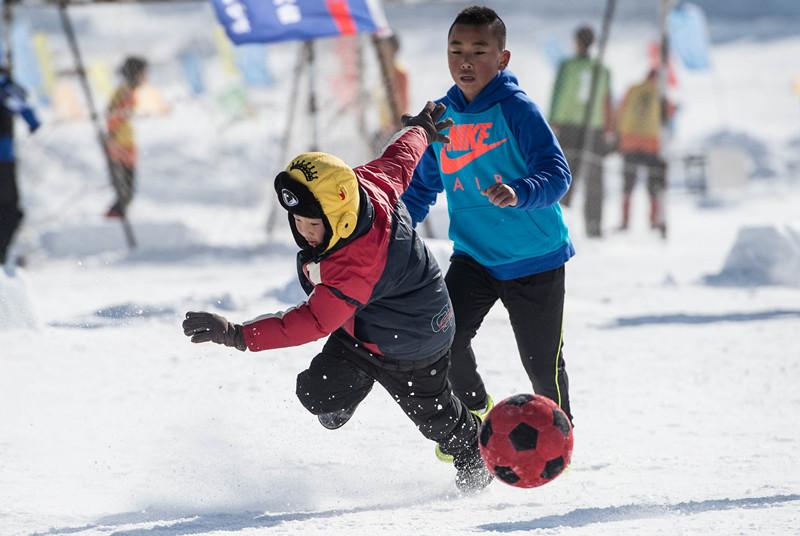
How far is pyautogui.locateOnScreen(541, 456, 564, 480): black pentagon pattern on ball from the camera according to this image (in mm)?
3086

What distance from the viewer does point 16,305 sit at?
6.02 m

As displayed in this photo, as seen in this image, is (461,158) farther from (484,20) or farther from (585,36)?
(585,36)

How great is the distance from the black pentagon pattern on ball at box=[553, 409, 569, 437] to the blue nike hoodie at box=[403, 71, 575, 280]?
1.68 feet

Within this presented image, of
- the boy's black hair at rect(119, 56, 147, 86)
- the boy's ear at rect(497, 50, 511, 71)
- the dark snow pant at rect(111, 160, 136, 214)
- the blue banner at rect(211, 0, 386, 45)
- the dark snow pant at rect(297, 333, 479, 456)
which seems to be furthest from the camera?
the boy's black hair at rect(119, 56, 147, 86)

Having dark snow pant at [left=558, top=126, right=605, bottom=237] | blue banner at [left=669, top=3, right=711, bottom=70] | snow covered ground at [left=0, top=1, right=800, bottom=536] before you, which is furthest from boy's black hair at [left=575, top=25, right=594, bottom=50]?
blue banner at [left=669, top=3, right=711, bottom=70]

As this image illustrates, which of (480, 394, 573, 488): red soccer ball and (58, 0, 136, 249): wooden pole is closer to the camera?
(480, 394, 573, 488): red soccer ball

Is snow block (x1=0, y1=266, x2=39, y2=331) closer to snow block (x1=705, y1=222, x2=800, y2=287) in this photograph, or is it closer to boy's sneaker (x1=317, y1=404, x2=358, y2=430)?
boy's sneaker (x1=317, y1=404, x2=358, y2=430)

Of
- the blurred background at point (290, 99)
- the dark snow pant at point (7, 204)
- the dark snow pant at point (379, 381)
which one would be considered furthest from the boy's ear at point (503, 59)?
the dark snow pant at point (7, 204)

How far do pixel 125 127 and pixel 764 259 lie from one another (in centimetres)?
576

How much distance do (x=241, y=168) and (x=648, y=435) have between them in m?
15.7

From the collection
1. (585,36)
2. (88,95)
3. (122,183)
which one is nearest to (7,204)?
(88,95)

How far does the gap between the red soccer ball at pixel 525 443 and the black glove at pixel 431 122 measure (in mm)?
844

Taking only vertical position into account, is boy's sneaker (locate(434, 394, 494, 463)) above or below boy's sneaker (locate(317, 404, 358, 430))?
below

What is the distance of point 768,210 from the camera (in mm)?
14188
